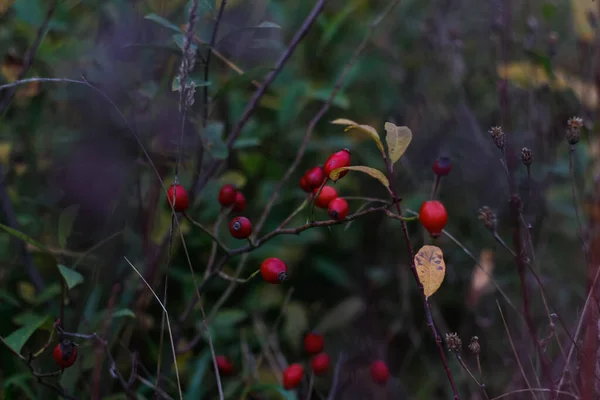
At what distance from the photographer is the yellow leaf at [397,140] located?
0.94m

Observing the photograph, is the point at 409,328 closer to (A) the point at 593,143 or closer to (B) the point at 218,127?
(A) the point at 593,143

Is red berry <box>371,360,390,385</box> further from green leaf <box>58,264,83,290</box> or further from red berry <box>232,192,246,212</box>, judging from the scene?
green leaf <box>58,264,83,290</box>

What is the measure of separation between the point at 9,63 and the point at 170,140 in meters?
0.47

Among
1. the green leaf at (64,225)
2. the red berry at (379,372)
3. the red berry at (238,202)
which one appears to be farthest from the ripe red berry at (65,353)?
the red berry at (379,372)

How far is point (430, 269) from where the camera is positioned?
Result: 3.07ft

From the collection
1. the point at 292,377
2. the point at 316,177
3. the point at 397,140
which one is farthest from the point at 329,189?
the point at 292,377

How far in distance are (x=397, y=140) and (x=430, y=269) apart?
0.20 meters

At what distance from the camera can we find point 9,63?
1.50 metres

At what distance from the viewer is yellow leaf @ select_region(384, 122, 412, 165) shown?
0.94 metres

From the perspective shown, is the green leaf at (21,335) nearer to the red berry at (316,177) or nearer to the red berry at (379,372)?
the red berry at (316,177)

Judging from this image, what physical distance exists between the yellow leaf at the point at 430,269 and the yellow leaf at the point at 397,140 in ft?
0.50

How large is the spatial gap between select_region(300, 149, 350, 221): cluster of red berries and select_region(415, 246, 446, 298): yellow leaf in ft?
0.45

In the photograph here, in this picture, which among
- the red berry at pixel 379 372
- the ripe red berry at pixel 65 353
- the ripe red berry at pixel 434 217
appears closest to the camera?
the ripe red berry at pixel 434 217

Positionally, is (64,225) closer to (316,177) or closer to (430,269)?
(316,177)
